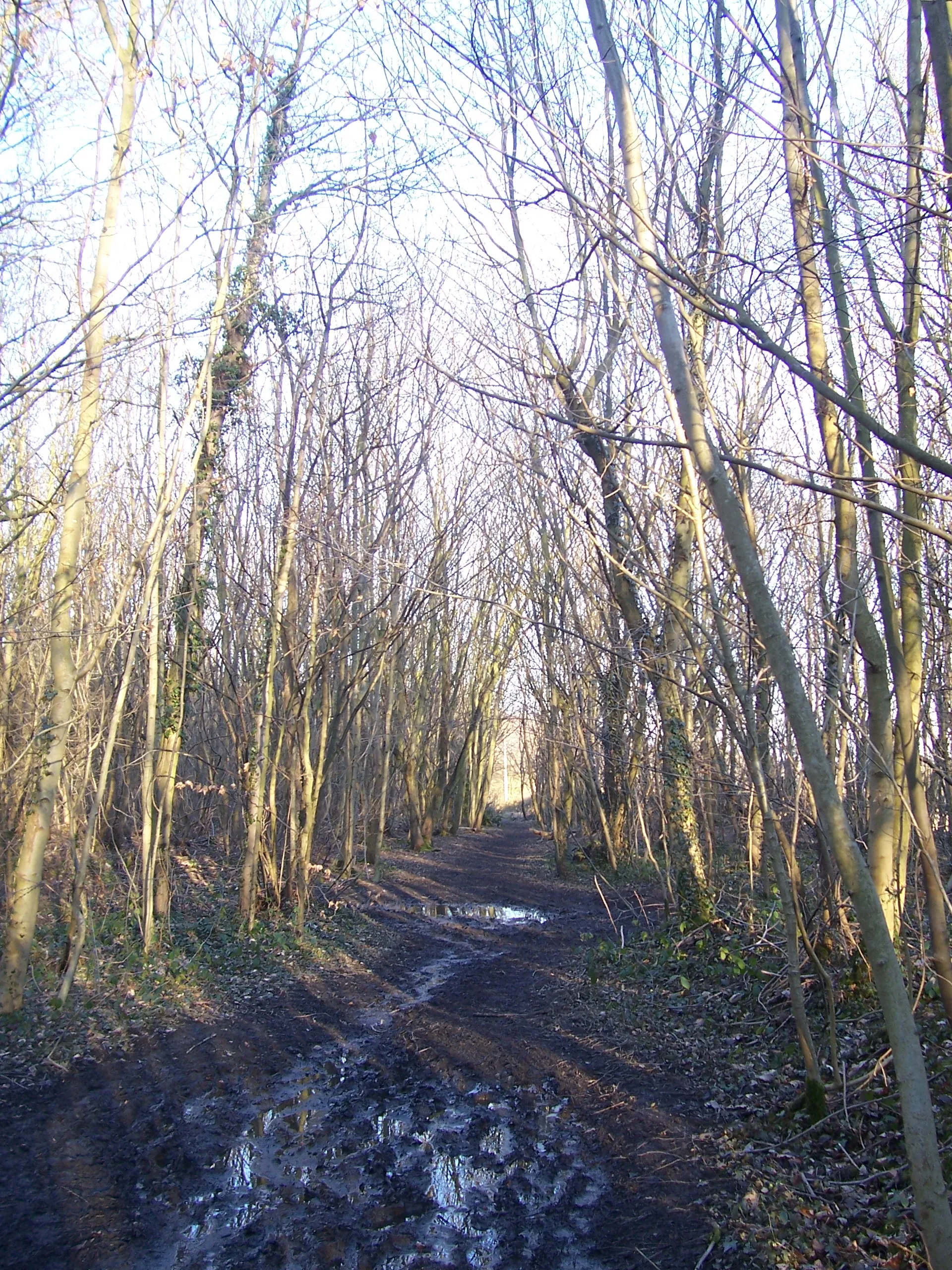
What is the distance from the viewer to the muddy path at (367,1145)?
3.36 m

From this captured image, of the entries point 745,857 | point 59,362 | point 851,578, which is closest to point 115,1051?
point 59,362

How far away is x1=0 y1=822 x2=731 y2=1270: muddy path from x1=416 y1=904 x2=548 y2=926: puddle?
3.90 metres

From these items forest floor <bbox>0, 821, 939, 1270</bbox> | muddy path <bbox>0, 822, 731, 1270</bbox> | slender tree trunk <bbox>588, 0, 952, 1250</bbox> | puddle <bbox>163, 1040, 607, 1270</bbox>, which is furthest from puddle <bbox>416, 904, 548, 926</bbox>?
slender tree trunk <bbox>588, 0, 952, 1250</bbox>

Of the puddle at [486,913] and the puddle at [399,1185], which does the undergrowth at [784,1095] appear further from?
the puddle at [486,913]

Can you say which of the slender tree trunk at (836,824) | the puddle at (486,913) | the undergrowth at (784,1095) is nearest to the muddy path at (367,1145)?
the undergrowth at (784,1095)

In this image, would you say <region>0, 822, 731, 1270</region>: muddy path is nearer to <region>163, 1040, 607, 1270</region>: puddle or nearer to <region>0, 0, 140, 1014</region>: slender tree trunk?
<region>163, 1040, 607, 1270</region>: puddle

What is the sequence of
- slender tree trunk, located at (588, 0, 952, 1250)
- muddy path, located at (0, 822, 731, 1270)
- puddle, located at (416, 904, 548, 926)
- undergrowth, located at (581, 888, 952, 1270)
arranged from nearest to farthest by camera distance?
slender tree trunk, located at (588, 0, 952, 1250)
undergrowth, located at (581, 888, 952, 1270)
muddy path, located at (0, 822, 731, 1270)
puddle, located at (416, 904, 548, 926)

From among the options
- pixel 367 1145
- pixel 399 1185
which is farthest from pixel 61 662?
pixel 399 1185

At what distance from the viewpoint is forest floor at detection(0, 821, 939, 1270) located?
3.35m

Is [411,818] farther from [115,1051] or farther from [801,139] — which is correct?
[801,139]

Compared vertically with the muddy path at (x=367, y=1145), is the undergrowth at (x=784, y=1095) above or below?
above

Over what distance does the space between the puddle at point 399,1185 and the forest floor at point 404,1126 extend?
0.01 metres

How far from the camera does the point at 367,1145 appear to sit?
4293 millimetres

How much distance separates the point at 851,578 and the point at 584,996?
4.40 metres
